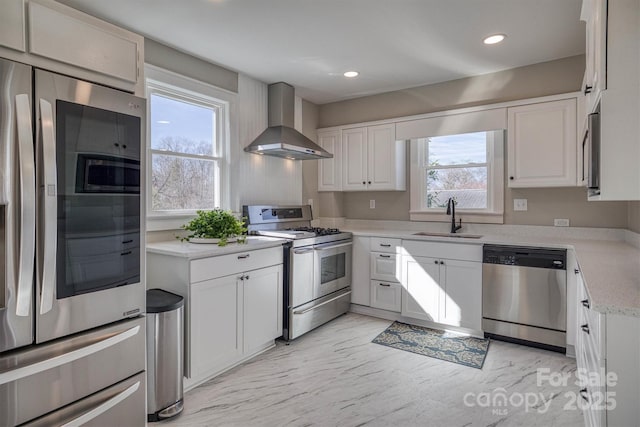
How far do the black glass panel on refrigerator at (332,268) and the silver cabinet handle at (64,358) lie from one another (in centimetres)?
197

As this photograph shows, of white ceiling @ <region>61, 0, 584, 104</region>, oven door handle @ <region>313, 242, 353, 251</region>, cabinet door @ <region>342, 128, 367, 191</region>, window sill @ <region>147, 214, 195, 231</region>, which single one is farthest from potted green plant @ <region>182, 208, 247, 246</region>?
cabinet door @ <region>342, 128, 367, 191</region>

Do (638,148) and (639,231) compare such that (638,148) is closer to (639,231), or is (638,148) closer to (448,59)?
(639,231)

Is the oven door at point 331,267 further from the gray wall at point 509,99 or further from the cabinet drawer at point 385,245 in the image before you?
the gray wall at point 509,99

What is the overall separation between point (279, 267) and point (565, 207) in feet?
8.99

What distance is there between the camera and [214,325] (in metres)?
2.49

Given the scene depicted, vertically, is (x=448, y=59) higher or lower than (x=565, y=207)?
higher

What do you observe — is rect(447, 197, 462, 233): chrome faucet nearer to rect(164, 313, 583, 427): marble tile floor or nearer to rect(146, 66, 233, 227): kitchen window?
rect(164, 313, 583, 427): marble tile floor

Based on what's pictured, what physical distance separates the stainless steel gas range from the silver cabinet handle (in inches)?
60.0

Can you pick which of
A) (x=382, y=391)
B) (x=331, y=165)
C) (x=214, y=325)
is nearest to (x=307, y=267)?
(x=214, y=325)

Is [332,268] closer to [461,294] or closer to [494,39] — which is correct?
[461,294]

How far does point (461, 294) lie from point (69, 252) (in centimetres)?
304

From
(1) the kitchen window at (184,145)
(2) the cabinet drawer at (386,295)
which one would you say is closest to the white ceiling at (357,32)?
(1) the kitchen window at (184,145)

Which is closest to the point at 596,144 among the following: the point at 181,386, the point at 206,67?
the point at 181,386

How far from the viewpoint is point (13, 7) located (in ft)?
4.50
